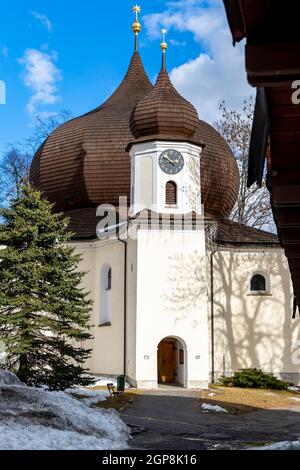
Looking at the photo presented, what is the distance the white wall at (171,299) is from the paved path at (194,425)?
6.30ft

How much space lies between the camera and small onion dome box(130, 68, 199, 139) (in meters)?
22.2

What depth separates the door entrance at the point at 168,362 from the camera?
21828mm

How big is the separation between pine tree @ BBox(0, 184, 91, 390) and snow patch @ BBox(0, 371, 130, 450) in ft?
7.27

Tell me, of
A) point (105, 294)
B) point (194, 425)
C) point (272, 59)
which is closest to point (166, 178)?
point (105, 294)

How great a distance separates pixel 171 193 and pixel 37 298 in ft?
25.6

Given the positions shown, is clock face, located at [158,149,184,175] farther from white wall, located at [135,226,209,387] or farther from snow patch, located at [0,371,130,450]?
snow patch, located at [0,371,130,450]

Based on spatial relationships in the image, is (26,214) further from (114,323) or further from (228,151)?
(228,151)

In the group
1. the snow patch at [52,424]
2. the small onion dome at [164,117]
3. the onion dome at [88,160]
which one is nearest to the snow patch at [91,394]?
the snow patch at [52,424]

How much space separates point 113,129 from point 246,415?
50.8ft

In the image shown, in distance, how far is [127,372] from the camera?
21.1 m

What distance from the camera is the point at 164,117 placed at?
22172 millimetres

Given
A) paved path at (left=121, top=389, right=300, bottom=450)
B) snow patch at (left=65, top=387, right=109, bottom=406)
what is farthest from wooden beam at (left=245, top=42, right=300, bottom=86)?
snow patch at (left=65, top=387, right=109, bottom=406)

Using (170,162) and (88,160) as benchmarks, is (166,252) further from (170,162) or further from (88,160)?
(88,160)

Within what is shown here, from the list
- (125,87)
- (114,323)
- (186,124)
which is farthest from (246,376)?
(125,87)
